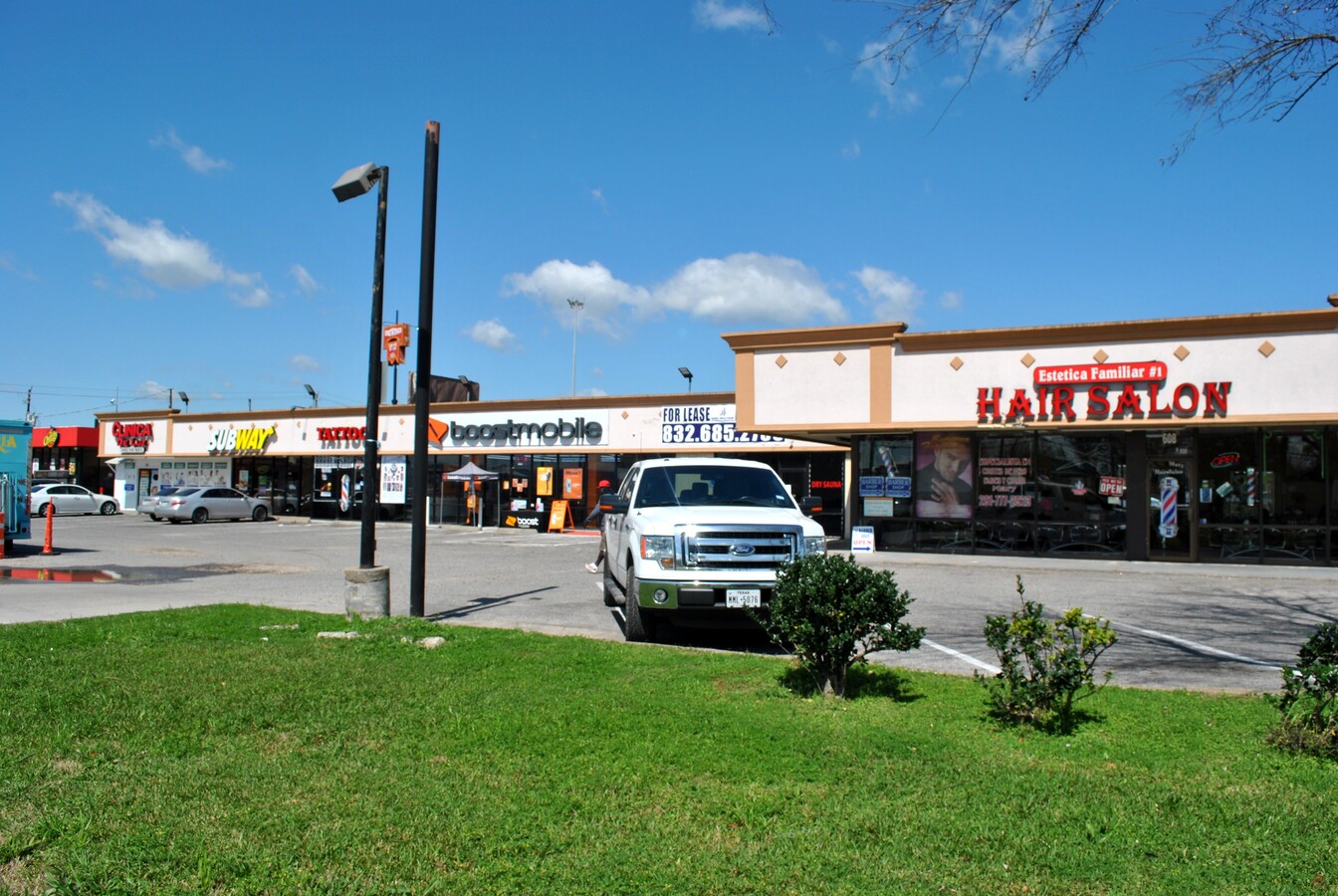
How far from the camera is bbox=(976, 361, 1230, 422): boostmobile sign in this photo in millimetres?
19250

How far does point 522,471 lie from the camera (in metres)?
36.7

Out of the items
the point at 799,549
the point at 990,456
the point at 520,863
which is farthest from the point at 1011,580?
the point at 520,863

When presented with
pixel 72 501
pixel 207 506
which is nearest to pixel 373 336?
pixel 207 506

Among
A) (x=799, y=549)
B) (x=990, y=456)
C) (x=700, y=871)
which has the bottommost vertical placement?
(x=700, y=871)

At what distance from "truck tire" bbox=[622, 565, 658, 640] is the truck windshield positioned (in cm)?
121

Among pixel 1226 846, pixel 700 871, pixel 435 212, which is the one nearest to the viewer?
pixel 700 871

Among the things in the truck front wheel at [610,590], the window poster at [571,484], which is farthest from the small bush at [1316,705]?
the window poster at [571,484]

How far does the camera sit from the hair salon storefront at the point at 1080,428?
1911 centimetres

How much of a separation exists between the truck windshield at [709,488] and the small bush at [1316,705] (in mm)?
5709

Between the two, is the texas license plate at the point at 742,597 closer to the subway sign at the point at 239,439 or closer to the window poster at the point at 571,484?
the window poster at the point at 571,484

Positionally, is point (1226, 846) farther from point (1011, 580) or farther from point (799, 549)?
point (1011, 580)

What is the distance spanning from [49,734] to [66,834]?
1728 mm

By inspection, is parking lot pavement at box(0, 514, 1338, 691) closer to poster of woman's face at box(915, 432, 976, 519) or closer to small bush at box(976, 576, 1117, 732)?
poster of woman's face at box(915, 432, 976, 519)

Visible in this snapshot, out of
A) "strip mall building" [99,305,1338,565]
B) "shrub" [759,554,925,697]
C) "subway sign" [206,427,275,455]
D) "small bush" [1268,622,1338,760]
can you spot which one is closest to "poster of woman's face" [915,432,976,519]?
"strip mall building" [99,305,1338,565]
